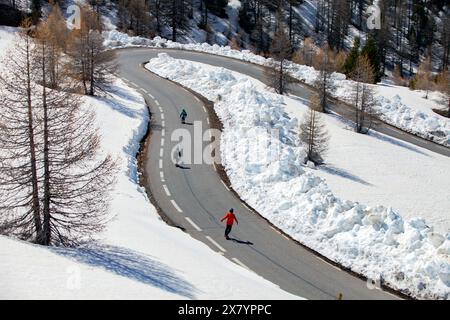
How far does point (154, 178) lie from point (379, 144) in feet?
64.6

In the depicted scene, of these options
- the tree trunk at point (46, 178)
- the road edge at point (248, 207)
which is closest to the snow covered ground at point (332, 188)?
the road edge at point (248, 207)

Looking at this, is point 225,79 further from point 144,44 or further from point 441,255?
point 441,255

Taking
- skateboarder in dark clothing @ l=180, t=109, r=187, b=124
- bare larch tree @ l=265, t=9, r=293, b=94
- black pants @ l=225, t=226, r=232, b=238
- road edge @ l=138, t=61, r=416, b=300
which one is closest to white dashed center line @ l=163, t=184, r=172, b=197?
road edge @ l=138, t=61, r=416, b=300

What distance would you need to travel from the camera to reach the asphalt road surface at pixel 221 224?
63.1ft

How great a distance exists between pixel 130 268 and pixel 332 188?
60.4 feet

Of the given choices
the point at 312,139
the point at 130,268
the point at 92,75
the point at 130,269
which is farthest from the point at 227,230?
the point at 92,75

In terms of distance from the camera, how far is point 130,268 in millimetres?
15734

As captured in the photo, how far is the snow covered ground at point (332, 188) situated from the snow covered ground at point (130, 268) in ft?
14.3

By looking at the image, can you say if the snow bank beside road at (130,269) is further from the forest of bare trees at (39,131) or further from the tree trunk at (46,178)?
the forest of bare trees at (39,131)

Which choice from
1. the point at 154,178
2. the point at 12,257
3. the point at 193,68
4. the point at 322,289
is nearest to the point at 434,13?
the point at 193,68

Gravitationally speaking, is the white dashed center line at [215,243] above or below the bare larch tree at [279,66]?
below

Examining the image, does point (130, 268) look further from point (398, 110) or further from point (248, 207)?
point (398, 110)

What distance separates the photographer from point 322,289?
18.8 m

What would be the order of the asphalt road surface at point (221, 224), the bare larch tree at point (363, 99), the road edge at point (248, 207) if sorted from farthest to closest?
the bare larch tree at point (363, 99) → the asphalt road surface at point (221, 224) → the road edge at point (248, 207)
